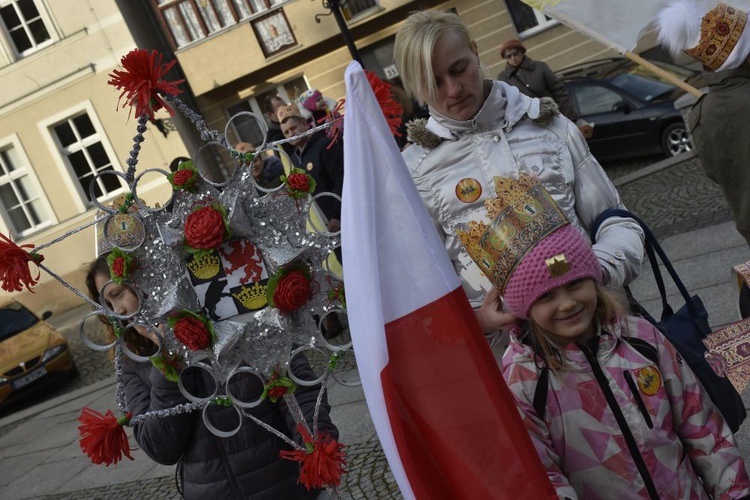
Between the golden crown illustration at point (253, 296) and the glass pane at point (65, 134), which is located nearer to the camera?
the golden crown illustration at point (253, 296)

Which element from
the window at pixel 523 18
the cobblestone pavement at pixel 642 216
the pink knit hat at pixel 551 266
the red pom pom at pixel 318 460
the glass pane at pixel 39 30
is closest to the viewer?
the pink knit hat at pixel 551 266

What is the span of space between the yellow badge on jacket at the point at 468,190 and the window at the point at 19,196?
1916 cm

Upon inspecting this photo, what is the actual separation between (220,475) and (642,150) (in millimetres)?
9278

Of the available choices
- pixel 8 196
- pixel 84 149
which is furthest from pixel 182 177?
pixel 8 196

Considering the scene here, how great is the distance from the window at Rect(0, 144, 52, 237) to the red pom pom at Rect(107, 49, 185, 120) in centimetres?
1856

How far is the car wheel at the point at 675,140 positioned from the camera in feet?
34.7

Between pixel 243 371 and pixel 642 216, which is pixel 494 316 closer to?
pixel 243 371

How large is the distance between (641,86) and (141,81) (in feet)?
32.3

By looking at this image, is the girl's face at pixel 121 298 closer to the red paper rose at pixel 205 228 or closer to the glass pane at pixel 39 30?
the red paper rose at pixel 205 228

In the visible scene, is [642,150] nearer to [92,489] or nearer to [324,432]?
[92,489]

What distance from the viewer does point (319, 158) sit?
6.63m

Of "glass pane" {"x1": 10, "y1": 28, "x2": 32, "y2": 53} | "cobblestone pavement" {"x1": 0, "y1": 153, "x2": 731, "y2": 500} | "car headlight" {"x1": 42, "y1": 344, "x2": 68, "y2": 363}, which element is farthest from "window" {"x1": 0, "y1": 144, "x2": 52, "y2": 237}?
"cobblestone pavement" {"x1": 0, "y1": 153, "x2": 731, "y2": 500}

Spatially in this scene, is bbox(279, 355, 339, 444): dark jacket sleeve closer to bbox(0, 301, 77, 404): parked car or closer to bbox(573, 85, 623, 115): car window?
bbox(573, 85, 623, 115): car window

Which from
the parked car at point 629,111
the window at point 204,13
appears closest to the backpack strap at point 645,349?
the parked car at point 629,111
